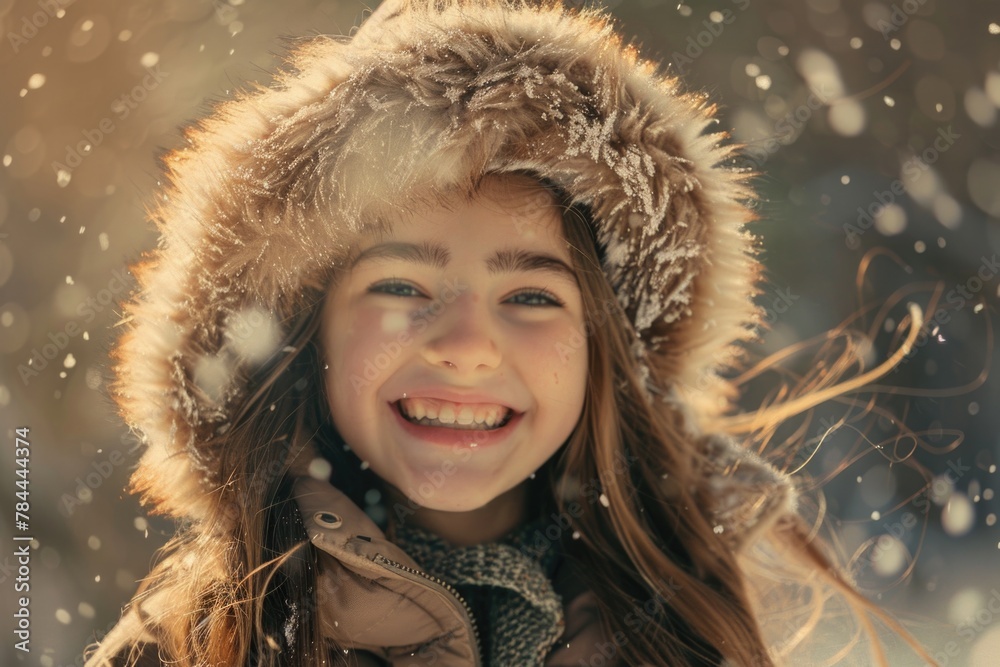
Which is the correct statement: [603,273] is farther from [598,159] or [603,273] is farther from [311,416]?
[311,416]

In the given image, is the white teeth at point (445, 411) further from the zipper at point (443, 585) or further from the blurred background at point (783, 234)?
the blurred background at point (783, 234)

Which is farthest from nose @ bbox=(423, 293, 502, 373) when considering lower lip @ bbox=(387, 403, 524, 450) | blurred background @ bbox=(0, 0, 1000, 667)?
blurred background @ bbox=(0, 0, 1000, 667)

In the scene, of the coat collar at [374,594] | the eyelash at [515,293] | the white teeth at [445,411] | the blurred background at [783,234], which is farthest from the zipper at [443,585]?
the blurred background at [783,234]

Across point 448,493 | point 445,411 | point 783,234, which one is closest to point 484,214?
point 445,411

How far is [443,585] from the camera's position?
3.98 feet

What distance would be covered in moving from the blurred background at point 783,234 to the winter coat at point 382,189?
2.56 ft

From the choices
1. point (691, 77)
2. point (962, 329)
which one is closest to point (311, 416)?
point (691, 77)

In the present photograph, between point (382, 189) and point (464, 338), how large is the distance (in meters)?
0.23

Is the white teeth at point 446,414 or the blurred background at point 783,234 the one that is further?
the blurred background at point 783,234

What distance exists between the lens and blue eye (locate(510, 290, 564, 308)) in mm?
1265

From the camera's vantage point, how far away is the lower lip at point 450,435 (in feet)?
4.14

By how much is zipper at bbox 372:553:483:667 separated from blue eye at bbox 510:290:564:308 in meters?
0.41

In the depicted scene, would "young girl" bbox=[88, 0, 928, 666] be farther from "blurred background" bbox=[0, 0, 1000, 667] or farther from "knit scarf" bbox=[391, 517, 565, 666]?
"blurred background" bbox=[0, 0, 1000, 667]

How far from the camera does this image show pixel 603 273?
51.8 inches
